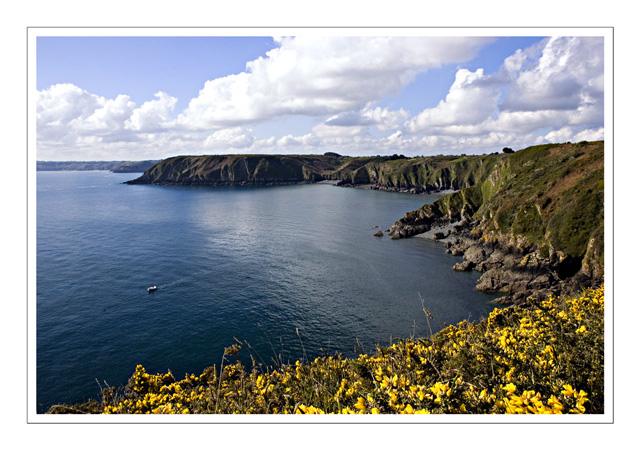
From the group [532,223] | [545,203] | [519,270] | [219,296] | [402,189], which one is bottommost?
[219,296]

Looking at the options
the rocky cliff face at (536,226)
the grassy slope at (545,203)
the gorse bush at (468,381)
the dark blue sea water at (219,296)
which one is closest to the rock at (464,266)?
the rocky cliff face at (536,226)

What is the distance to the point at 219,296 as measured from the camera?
41156 millimetres

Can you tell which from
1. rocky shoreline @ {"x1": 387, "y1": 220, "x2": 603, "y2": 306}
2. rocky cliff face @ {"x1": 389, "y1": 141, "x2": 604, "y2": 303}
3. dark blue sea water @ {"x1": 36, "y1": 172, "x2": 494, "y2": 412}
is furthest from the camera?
rocky cliff face @ {"x1": 389, "y1": 141, "x2": 604, "y2": 303}

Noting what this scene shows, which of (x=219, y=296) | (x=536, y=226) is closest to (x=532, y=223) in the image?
(x=536, y=226)

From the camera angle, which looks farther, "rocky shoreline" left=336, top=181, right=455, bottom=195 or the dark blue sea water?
"rocky shoreline" left=336, top=181, right=455, bottom=195

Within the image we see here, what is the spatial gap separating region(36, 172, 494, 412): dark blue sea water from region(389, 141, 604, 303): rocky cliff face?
183 inches

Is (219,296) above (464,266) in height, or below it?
below

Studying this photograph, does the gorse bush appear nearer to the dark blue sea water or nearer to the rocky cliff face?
the dark blue sea water

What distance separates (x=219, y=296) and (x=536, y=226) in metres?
46.3

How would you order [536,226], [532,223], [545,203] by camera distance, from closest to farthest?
[536,226]
[532,223]
[545,203]

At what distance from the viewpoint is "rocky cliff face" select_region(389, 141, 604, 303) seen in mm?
40469

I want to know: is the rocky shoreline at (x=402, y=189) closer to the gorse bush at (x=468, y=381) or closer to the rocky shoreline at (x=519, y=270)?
the rocky shoreline at (x=519, y=270)

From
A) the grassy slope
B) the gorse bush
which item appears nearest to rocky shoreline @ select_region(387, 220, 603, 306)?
the grassy slope

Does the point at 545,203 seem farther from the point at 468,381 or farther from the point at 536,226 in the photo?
the point at 468,381
